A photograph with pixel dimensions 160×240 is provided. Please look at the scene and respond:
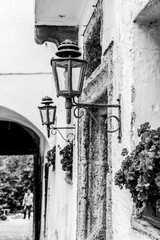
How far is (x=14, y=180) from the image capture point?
71.3 feet

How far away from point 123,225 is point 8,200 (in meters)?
19.4

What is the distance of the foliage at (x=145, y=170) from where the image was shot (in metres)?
1.96

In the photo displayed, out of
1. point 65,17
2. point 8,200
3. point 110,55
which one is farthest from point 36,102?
point 8,200

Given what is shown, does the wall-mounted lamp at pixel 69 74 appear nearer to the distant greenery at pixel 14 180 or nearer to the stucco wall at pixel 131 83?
the stucco wall at pixel 131 83

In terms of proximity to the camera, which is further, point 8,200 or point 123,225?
point 8,200

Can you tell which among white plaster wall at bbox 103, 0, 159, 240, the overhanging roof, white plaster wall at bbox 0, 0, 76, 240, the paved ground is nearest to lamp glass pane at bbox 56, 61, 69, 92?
white plaster wall at bbox 103, 0, 159, 240

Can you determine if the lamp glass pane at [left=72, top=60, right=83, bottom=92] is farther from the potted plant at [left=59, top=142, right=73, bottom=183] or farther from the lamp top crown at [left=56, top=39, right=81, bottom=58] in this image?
the potted plant at [left=59, top=142, right=73, bottom=183]

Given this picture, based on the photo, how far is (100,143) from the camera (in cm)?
404

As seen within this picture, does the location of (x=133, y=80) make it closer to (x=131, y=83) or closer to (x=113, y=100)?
(x=131, y=83)

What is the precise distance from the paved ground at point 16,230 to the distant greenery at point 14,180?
13.1 ft

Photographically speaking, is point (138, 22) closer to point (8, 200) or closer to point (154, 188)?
point (154, 188)

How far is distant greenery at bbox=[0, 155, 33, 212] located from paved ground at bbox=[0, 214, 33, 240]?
398cm

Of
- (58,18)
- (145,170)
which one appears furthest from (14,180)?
(145,170)

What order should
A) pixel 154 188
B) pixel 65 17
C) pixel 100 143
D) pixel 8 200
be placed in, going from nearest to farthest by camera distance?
1. pixel 154 188
2. pixel 100 143
3. pixel 65 17
4. pixel 8 200
